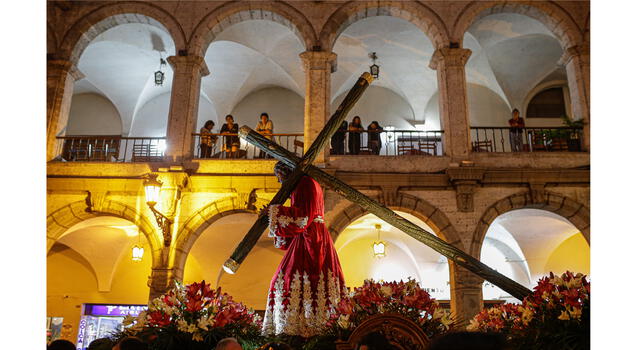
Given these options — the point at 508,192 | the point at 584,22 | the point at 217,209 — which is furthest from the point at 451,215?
the point at 584,22

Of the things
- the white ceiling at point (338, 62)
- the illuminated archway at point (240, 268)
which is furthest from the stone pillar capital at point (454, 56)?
the illuminated archway at point (240, 268)

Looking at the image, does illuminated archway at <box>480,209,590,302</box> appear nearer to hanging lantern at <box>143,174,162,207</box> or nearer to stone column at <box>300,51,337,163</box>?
stone column at <box>300,51,337,163</box>

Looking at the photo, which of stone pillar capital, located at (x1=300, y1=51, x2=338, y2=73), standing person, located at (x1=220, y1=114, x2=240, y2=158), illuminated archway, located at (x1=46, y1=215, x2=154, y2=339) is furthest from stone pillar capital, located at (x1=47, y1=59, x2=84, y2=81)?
stone pillar capital, located at (x1=300, y1=51, x2=338, y2=73)

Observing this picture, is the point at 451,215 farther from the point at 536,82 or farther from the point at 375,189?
the point at 536,82

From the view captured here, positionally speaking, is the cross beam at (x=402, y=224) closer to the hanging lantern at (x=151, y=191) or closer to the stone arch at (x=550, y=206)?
the hanging lantern at (x=151, y=191)

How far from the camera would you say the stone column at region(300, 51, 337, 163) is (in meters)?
10.4

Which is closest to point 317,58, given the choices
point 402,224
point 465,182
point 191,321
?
point 465,182

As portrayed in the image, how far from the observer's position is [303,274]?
4395 millimetres

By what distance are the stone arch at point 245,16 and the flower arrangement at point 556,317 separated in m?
8.84

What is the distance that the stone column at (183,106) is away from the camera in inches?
411

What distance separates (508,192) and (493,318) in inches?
247

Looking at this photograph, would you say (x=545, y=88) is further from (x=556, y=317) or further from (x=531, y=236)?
(x=556, y=317)

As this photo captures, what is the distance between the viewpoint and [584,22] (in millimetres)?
11023

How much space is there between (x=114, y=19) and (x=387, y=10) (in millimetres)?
6318
